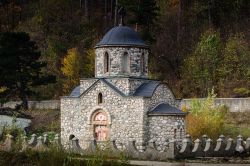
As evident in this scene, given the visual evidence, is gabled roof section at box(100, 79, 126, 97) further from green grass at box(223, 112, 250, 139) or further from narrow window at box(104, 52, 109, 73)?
green grass at box(223, 112, 250, 139)

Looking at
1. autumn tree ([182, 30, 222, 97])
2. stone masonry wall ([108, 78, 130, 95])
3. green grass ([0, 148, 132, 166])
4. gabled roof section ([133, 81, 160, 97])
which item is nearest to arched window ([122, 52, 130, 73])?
stone masonry wall ([108, 78, 130, 95])

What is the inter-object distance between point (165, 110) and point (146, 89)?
2.00 m

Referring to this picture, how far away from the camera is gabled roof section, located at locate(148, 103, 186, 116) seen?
33562 millimetres

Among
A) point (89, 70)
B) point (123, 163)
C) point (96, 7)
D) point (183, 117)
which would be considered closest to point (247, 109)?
point (183, 117)

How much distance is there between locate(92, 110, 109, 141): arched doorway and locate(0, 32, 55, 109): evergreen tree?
15.7m

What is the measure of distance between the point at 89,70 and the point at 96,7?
71.7ft

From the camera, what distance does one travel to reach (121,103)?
3475cm

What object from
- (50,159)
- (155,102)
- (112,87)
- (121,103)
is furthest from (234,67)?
(50,159)

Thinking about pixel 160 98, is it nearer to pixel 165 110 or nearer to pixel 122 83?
pixel 165 110

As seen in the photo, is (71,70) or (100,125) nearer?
(100,125)

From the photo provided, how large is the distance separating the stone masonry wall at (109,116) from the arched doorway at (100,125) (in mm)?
232

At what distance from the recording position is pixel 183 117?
34000mm

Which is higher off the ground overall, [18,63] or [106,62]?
[18,63]

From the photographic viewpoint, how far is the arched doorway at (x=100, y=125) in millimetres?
35281
